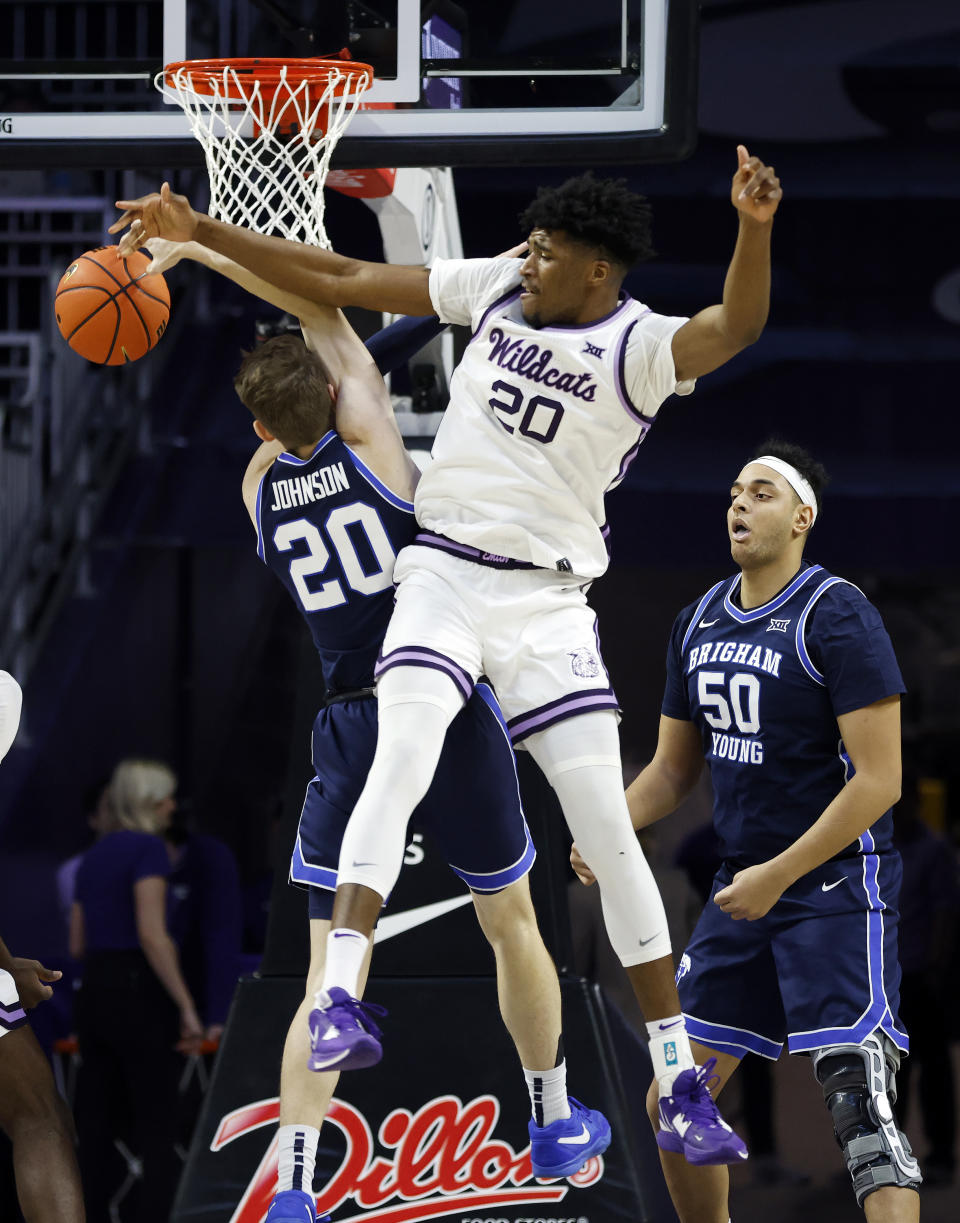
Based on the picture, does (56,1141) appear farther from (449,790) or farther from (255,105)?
(255,105)

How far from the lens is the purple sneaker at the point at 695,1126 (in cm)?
418

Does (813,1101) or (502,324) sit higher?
(502,324)

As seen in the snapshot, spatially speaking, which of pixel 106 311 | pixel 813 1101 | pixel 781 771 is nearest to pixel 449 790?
pixel 781 771

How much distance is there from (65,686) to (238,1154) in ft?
14.4

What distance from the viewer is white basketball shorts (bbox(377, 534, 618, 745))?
14.1 feet

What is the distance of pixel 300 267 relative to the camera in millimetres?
4477

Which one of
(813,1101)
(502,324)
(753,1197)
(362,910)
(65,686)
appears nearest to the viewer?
(362,910)

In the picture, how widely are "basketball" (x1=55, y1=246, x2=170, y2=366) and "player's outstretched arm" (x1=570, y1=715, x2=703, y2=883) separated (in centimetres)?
185

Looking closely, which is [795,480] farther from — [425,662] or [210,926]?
[210,926]

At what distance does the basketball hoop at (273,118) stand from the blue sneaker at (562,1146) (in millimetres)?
2543

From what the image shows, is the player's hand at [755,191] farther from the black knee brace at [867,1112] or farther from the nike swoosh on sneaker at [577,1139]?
the nike swoosh on sneaker at [577,1139]

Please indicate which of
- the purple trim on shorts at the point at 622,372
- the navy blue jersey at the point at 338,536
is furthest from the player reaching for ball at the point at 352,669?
the purple trim on shorts at the point at 622,372

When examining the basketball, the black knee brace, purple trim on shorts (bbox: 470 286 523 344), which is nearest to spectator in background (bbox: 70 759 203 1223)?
the basketball

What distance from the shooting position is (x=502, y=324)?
4414 mm
